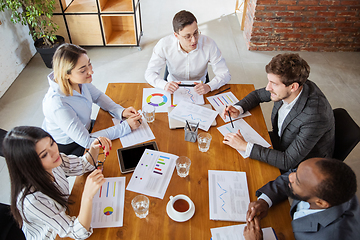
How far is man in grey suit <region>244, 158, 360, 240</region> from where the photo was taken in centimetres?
111

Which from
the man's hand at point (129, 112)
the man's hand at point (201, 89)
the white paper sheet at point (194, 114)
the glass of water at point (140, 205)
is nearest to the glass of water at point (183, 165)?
the glass of water at point (140, 205)

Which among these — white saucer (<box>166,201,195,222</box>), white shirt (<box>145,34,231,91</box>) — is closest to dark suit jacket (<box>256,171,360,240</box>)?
white saucer (<box>166,201,195,222</box>)

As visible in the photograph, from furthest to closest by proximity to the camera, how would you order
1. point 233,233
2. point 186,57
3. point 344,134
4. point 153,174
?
point 186,57, point 344,134, point 153,174, point 233,233

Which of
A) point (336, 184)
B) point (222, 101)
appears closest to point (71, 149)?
point (222, 101)

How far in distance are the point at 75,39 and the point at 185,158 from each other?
3528 millimetres

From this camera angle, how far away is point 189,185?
4.70 feet

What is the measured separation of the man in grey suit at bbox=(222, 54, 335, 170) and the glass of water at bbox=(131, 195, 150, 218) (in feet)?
2.11

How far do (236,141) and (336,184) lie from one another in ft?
2.05

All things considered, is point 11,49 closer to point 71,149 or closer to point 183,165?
point 71,149

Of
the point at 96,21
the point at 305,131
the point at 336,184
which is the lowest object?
the point at 96,21

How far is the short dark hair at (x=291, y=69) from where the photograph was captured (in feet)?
5.15

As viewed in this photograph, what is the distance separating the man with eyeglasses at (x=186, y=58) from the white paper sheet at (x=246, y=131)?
0.40m

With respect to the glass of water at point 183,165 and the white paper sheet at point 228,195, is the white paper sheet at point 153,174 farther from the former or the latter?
the white paper sheet at point 228,195

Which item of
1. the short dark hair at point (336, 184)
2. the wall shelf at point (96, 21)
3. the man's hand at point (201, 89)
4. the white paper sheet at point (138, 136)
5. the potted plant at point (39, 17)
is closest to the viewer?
the short dark hair at point (336, 184)
